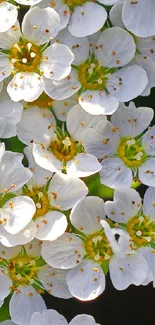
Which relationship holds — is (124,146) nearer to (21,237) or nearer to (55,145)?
(55,145)

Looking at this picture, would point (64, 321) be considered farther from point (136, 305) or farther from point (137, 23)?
point (137, 23)

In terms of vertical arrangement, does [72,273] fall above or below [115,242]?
below

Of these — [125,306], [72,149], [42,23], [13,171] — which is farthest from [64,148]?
[125,306]

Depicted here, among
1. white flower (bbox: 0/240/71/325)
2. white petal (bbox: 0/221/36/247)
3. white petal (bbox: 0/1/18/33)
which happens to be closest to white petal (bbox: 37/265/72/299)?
white flower (bbox: 0/240/71/325)

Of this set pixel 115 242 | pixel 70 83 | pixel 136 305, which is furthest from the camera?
pixel 136 305

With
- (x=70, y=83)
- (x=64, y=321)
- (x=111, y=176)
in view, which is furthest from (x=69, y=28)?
(x=64, y=321)

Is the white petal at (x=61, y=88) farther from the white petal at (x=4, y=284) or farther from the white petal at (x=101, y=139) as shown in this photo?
the white petal at (x=4, y=284)
